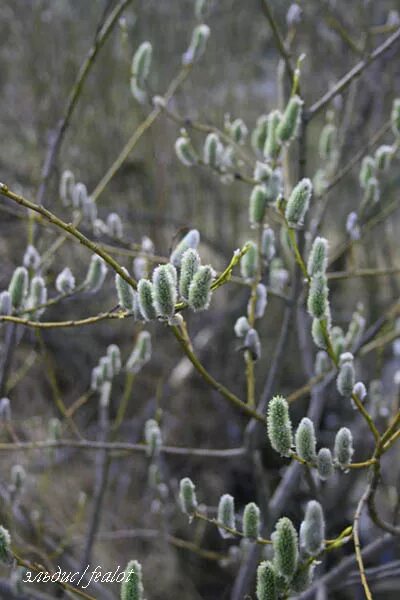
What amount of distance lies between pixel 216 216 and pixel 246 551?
8.95 feet

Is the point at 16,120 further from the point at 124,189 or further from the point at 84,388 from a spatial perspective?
the point at 84,388

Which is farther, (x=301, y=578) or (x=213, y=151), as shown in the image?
(x=213, y=151)

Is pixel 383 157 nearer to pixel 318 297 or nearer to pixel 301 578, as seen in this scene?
pixel 318 297

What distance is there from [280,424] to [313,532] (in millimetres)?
172

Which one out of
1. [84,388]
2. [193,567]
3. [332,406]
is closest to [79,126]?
[84,388]

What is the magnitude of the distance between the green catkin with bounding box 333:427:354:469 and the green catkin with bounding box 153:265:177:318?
0.29m

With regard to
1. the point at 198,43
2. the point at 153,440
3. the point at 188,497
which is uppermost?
the point at 198,43

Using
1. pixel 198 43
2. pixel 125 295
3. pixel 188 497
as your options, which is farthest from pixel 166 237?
pixel 125 295

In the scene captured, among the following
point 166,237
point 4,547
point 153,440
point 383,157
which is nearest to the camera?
point 4,547

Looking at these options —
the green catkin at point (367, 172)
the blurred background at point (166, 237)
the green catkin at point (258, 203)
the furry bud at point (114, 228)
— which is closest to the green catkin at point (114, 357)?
the furry bud at point (114, 228)

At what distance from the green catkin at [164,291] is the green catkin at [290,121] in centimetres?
54

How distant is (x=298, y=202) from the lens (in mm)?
1045

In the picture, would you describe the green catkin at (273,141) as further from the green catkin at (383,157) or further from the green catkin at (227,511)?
the green catkin at (227,511)

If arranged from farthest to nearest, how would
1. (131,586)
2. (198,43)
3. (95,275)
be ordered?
(198,43)
(95,275)
(131,586)
